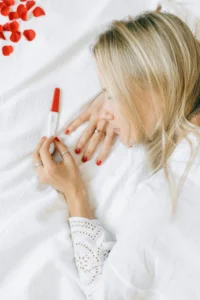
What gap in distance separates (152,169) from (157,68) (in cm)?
28

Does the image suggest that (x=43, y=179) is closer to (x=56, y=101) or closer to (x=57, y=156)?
(x=57, y=156)

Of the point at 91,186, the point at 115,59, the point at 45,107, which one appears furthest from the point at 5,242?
the point at 115,59

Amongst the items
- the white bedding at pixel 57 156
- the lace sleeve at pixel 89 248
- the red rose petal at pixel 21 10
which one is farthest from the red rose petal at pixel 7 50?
the lace sleeve at pixel 89 248

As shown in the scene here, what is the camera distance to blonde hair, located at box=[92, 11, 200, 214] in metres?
0.98

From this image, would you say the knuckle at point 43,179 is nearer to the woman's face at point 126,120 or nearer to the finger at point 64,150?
the finger at point 64,150

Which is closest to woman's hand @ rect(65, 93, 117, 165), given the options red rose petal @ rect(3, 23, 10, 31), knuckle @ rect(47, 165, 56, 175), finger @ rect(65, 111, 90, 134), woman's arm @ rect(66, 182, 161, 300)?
finger @ rect(65, 111, 90, 134)

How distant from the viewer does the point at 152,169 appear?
1118 millimetres

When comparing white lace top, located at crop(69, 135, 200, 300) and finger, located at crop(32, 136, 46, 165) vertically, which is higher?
finger, located at crop(32, 136, 46, 165)

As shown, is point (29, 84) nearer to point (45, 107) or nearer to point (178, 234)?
point (45, 107)

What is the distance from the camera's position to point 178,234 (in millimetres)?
912

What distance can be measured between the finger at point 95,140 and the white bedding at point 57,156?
22mm

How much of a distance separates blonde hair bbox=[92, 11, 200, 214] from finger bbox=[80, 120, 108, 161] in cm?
17

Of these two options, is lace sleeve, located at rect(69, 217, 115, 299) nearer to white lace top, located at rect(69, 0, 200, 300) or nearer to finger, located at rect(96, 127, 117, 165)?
white lace top, located at rect(69, 0, 200, 300)

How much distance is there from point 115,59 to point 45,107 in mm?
271
